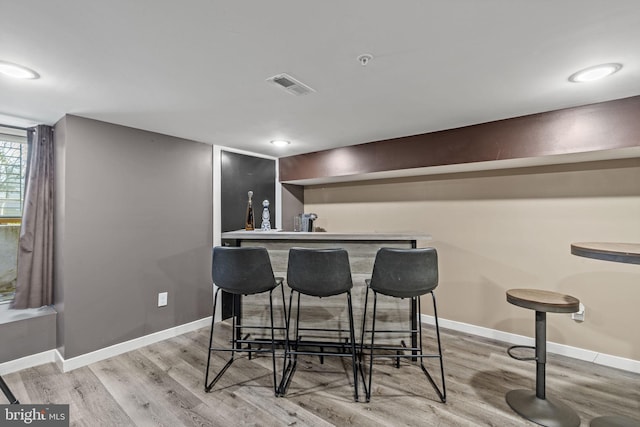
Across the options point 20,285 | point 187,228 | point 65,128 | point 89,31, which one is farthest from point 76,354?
point 89,31

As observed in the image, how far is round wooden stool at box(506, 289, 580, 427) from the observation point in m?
1.82

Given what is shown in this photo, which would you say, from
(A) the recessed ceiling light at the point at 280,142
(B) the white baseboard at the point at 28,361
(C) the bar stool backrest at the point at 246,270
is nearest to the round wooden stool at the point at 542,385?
(C) the bar stool backrest at the point at 246,270

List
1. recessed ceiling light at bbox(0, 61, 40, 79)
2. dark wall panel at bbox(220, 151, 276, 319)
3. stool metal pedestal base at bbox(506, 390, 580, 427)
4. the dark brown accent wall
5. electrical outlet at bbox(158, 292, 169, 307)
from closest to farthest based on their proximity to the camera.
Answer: recessed ceiling light at bbox(0, 61, 40, 79)
stool metal pedestal base at bbox(506, 390, 580, 427)
the dark brown accent wall
electrical outlet at bbox(158, 292, 169, 307)
dark wall panel at bbox(220, 151, 276, 319)

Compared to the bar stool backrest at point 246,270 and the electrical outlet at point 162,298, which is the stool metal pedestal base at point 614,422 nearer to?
the bar stool backrest at point 246,270

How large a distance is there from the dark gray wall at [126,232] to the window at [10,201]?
1.55 feet

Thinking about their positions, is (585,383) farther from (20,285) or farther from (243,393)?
(20,285)

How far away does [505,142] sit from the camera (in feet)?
8.49

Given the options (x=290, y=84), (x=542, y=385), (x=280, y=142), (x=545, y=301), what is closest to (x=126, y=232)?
(x=280, y=142)

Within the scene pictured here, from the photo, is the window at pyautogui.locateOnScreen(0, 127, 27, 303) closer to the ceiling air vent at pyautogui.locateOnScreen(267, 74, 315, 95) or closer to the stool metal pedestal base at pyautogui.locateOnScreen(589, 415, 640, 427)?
the ceiling air vent at pyautogui.locateOnScreen(267, 74, 315, 95)

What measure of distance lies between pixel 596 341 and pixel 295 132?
3.31 metres

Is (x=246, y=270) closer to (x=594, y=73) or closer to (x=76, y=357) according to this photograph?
(x=76, y=357)

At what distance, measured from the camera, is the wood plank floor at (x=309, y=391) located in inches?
73.9

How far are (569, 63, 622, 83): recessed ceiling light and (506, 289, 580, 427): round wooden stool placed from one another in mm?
1374

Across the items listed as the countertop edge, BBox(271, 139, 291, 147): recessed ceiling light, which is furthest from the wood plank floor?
BBox(271, 139, 291, 147): recessed ceiling light
